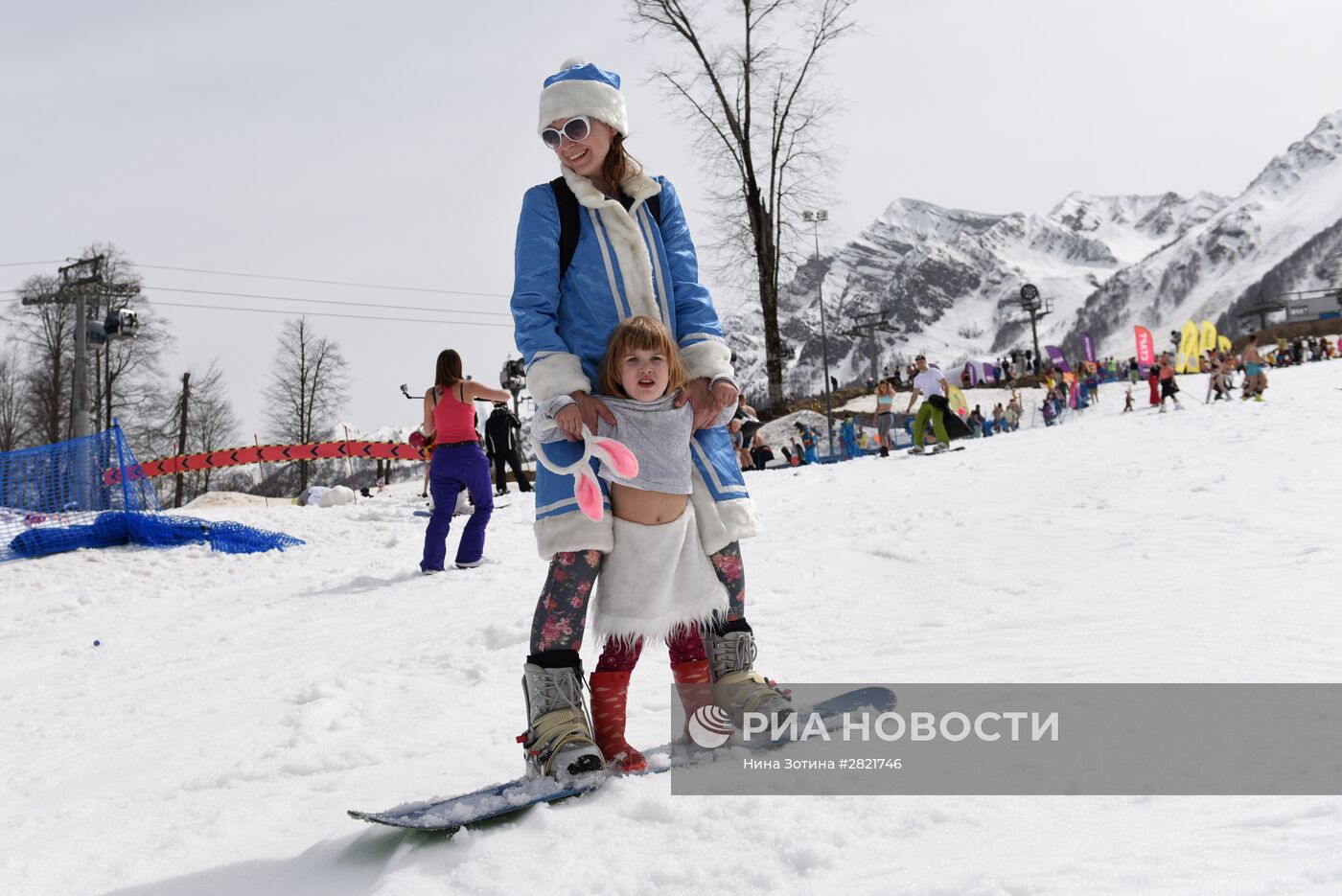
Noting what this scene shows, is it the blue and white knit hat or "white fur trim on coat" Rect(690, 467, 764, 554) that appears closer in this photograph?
"white fur trim on coat" Rect(690, 467, 764, 554)

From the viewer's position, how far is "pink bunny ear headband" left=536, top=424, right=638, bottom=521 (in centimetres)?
223

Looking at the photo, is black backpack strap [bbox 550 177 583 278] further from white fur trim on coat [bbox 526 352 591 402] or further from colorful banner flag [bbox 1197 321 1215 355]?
colorful banner flag [bbox 1197 321 1215 355]

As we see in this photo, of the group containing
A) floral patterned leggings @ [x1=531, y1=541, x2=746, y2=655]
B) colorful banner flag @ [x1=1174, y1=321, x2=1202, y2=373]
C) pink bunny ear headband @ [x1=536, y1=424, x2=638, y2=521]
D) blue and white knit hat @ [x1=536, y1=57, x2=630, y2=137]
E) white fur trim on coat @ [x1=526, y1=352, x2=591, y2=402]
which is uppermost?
colorful banner flag @ [x1=1174, y1=321, x2=1202, y2=373]

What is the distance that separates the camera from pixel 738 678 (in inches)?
98.2

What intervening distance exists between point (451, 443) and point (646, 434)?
16.5ft

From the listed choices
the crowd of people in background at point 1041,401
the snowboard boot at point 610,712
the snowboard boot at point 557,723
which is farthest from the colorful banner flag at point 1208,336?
the snowboard boot at point 557,723

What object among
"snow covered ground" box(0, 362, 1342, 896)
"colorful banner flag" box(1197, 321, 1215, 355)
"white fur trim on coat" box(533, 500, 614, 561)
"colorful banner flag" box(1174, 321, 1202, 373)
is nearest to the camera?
"snow covered ground" box(0, 362, 1342, 896)

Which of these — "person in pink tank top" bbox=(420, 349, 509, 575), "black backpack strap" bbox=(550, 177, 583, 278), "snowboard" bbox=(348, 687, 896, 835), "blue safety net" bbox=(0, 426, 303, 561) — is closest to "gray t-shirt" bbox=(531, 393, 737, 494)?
"black backpack strap" bbox=(550, 177, 583, 278)

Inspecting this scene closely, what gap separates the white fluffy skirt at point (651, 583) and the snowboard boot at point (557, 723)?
153 mm

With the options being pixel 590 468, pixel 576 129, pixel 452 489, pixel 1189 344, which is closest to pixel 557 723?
pixel 590 468

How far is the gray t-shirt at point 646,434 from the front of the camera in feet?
7.70

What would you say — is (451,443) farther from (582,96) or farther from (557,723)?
(557,723)

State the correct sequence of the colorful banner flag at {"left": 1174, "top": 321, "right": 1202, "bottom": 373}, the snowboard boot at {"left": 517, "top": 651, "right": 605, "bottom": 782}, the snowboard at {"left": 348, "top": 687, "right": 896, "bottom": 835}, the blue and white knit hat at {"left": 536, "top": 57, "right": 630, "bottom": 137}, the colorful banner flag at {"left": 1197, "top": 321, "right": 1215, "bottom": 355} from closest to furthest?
1. the snowboard at {"left": 348, "top": 687, "right": 896, "bottom": 835}
2. the snowboard boot at {"left": 517, "top": 651, "right": 605, "bottom": 782}
3. the blue and white knit hat at {"left": 536, "top": 57, "right": 630, "bottom": 137}
4. the colorful banner flag at {"left": 1197, "top": 321, "right": 1215, "bottom": 355}
5. the colorful banner flag at {"left": 1174, "top": 321, "right": 1202, "bottom": 373}

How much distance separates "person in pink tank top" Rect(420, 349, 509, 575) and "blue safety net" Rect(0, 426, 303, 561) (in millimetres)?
3892
